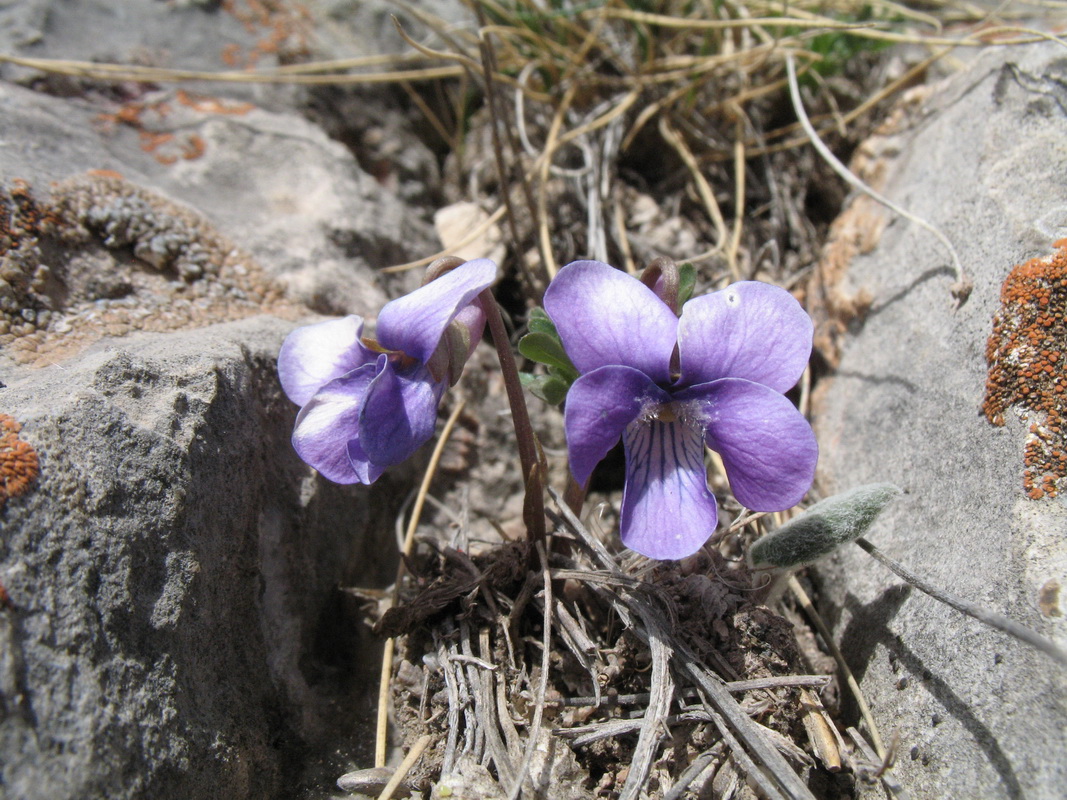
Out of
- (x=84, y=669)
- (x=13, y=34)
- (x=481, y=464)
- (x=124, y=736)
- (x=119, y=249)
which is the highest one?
(x=13, y=34)

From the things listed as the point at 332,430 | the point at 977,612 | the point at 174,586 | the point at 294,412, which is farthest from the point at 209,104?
the point at 977,612

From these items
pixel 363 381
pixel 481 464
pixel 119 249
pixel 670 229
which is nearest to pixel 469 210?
pixel 670 229

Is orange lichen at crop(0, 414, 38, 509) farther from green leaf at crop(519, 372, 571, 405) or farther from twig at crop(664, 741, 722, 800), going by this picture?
twig at crop(664, 741, 722, 800)

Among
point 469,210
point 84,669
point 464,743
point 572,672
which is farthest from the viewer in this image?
point 469,210

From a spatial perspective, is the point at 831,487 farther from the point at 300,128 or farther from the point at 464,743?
the point at 300,128

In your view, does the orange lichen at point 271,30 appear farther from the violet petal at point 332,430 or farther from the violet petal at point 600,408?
the violet petal at point 600,408

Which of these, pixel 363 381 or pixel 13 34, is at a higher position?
A: pixel 13 34

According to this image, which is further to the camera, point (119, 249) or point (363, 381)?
point (119, 249)
